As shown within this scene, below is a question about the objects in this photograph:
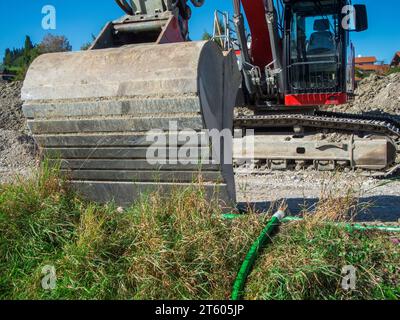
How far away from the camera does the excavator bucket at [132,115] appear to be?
352 cm

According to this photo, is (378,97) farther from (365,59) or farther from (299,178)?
(365,59)

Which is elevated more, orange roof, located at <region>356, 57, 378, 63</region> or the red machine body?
the red machine body

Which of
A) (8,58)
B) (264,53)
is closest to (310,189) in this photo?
(264,53)

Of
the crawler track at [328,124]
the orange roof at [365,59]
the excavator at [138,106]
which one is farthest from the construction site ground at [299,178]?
the orange roof at [365,59]

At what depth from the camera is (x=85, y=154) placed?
13.1ft

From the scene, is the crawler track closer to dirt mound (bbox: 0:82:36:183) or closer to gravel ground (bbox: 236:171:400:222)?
gravel ground (bbox: 236:171:400:222)

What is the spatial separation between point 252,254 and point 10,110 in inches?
584

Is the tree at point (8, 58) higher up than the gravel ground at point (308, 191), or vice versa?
the tree at point (8, 58)

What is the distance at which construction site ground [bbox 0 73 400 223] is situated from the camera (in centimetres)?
474

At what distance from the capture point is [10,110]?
628 inches

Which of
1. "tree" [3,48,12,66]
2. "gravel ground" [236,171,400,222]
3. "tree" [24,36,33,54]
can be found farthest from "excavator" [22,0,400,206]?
"tree" [3,48,12,66]

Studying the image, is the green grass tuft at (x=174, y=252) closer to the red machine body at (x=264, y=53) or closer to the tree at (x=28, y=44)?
the red machine body at (x=264, y=53)
